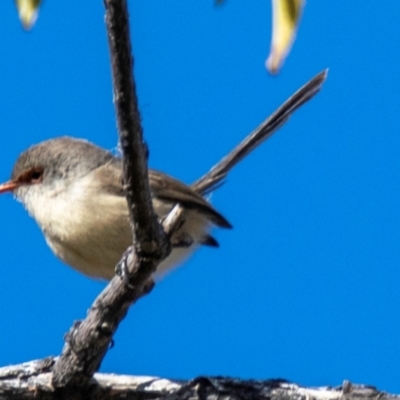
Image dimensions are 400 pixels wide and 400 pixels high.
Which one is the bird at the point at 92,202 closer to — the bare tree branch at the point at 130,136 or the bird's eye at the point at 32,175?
the bird's eye at the point at 32,175

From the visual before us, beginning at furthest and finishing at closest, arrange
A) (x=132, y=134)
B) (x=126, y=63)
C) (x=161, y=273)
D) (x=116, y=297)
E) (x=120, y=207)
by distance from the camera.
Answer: (x=161, y=273) → (x=120, y=207) → (x=116, y=297) → (x=132, y=134) → (x=126, y=63)

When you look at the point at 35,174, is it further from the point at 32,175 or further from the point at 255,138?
the point at 255,138

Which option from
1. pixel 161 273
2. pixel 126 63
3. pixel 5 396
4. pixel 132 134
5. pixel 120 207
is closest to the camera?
pixel 126 63

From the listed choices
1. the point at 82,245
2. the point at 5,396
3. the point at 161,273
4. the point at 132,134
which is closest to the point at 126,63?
the point at 132,134

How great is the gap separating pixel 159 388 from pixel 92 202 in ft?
4.21

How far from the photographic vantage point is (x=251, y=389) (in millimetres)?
3371

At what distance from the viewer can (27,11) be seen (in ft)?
4.99

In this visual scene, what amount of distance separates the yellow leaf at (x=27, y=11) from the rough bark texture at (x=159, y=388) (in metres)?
2.18

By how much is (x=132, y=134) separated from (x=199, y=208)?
2002 millimetres

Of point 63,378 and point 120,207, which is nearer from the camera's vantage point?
point 63,378

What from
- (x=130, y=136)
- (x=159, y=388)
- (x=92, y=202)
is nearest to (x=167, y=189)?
(x=92, y=202)

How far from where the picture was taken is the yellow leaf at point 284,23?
1440 mm

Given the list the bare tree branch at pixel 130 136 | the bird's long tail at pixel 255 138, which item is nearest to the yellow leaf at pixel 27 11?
the bare tree branch at pixel 130 136

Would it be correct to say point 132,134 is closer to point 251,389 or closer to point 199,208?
point 251,389
